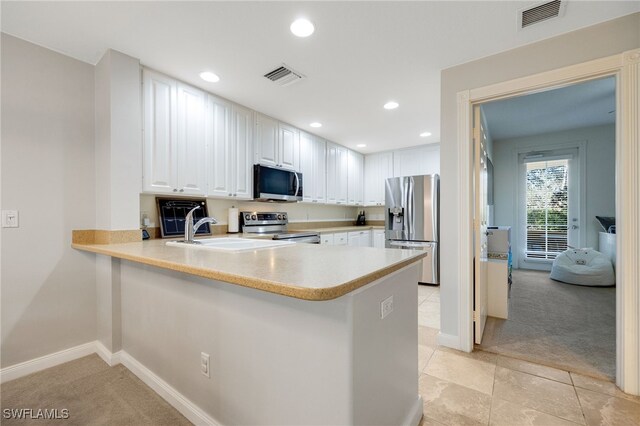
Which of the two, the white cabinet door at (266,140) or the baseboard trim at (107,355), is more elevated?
the white cabinet door at (266,140)

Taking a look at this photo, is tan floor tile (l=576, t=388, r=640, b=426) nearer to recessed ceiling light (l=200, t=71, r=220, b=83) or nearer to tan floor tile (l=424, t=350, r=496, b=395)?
tan floor tile (l=424, t=350, r=496, b=395)

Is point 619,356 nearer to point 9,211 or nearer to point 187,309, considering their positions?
point 187,309

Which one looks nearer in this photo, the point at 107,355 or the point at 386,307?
the point at 386,307

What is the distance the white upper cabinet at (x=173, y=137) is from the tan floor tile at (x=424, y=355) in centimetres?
245

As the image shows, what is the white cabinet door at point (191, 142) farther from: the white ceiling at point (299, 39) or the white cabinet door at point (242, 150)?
the white cabinet door at point (242, 150)

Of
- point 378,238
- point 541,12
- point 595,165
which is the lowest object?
point 378,238

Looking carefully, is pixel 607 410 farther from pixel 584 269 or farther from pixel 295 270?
pixel 584 269

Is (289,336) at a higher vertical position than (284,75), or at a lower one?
lower

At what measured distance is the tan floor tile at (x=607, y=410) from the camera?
1447 mm

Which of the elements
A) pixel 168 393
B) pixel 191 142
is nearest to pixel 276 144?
pixel 191 142

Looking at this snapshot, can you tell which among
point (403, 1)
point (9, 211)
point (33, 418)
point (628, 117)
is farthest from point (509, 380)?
point (9, 211)

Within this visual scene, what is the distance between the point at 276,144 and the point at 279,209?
1.05m

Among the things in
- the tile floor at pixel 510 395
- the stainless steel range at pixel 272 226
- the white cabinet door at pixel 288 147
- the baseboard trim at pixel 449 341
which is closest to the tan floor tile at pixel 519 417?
the tile floor at pixel 510 395

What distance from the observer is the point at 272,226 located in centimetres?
382
